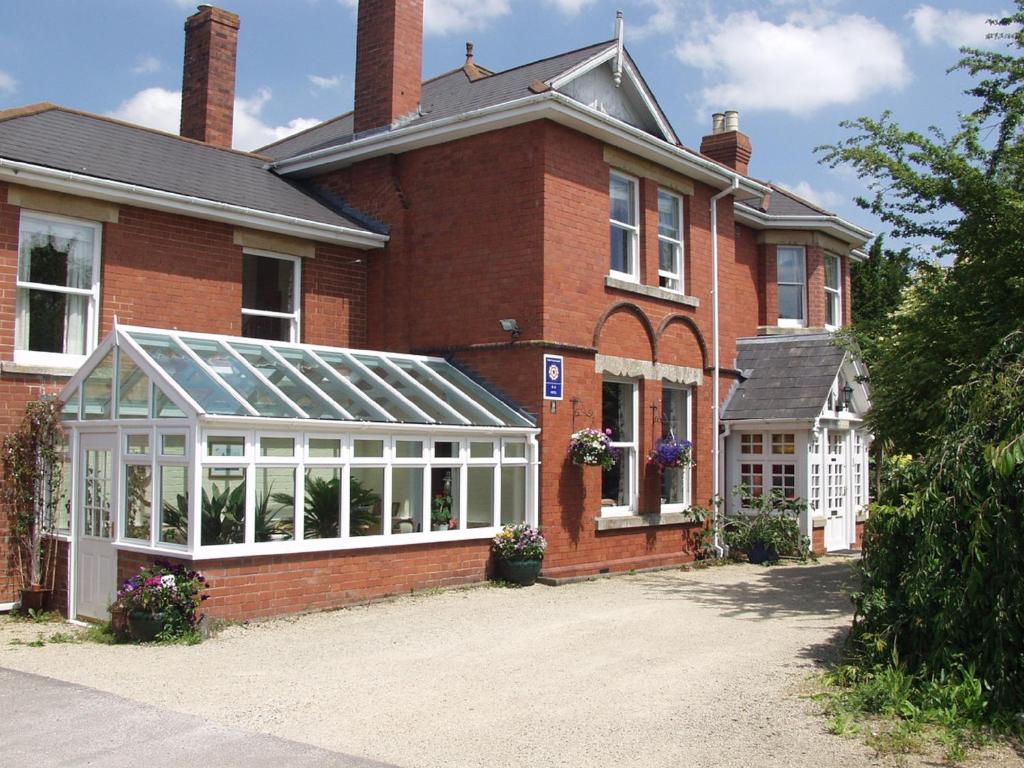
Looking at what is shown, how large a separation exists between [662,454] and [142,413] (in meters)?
7.79

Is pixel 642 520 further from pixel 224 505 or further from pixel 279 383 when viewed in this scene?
pixel 224 505

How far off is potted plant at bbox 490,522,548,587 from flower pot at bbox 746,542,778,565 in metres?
4.86

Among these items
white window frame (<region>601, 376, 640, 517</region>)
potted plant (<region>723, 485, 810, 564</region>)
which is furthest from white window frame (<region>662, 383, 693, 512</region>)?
potted plant (<region>723, 485, 810, 564</region>)

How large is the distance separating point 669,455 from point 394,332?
182 inches

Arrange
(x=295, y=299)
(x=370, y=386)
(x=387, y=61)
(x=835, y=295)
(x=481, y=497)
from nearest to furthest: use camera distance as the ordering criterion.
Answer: (x=370, y=386) < (x=481, y=497) < (x=295, y=299) < (x=387, y=61) < (x=835, y=295)

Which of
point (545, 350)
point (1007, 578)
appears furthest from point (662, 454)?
point (1007, 578)

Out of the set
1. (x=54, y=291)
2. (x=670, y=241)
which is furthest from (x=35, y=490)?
(x=670, y=241)

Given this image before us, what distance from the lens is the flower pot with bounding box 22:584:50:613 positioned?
11961mm

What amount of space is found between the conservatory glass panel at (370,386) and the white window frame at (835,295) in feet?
40.2

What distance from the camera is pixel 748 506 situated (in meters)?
18.2

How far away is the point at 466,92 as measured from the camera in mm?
17000

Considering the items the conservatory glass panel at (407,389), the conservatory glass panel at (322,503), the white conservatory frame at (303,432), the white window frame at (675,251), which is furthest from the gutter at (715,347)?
the conservatory glass panel at (322,503)

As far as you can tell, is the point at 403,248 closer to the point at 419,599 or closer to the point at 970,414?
the point at 419,599

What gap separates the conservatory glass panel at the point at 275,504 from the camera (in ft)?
36.7
